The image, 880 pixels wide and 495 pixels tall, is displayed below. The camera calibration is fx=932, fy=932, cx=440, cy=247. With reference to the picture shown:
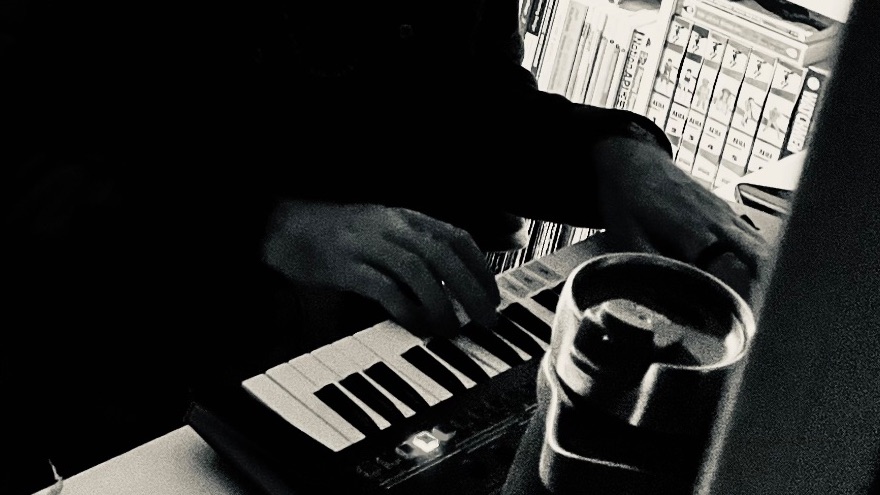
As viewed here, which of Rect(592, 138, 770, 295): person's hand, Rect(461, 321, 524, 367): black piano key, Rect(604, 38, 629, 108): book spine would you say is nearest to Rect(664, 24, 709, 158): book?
Rect(604, 38, 629, 108): book spine

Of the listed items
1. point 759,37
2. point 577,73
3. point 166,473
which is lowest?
point 166,473

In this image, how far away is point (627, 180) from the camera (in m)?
0.98

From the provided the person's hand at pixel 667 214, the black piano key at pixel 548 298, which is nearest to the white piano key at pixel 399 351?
the black piano key at pixel 548 298

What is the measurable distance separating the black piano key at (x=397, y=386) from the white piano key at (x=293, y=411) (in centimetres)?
6

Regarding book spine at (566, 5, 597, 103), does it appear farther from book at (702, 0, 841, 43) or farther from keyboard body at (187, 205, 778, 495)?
keyboard body at (187, 205, 778, 495)

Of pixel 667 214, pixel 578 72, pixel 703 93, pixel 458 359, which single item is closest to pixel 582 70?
pixel 578 72

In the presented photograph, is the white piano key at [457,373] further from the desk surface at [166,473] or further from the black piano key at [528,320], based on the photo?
the desk surface at [166,473]

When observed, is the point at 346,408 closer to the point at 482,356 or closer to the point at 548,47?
the point at 482,356

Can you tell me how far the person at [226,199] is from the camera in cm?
92

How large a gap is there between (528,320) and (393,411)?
0.18 m

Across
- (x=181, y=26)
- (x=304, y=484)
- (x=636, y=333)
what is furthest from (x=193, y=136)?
(x=636, y=333)

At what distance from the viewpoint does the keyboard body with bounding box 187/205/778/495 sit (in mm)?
594

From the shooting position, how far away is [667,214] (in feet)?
2.97

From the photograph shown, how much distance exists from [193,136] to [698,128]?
878 mm
